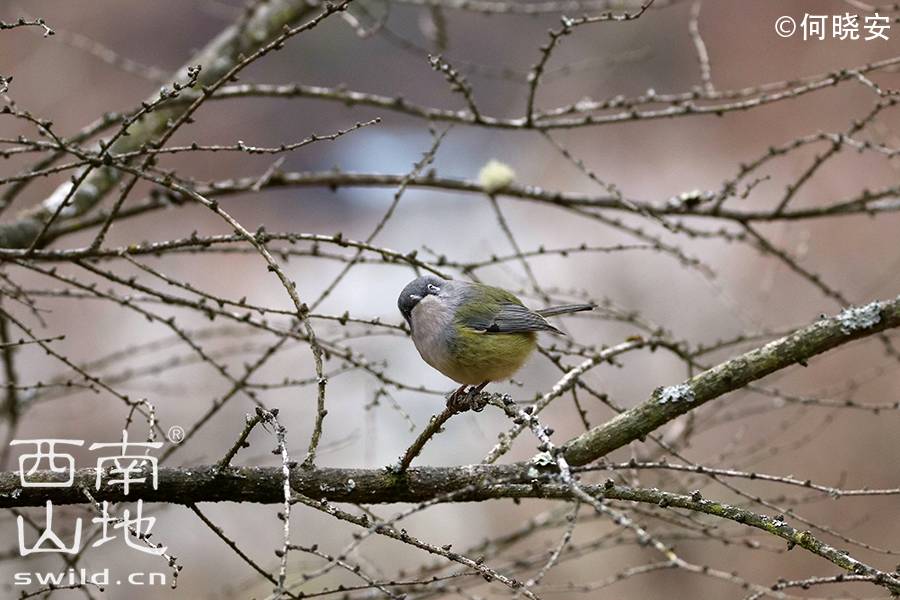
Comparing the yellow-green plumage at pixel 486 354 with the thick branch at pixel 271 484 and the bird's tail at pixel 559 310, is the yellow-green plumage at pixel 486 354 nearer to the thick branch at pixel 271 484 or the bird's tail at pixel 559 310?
the bird's tail at pixel 559 310

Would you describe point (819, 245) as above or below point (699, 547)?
above

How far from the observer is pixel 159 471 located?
206 centimetres

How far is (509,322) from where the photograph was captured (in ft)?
9.20

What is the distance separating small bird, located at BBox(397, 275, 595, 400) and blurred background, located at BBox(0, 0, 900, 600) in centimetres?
58

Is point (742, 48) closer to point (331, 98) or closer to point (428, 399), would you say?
point (428, 399)

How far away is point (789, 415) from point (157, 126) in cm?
553

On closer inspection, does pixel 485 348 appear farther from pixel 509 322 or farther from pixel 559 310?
pixel 559 310

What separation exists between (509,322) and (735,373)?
86cm

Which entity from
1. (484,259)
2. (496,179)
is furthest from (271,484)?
(484,259)

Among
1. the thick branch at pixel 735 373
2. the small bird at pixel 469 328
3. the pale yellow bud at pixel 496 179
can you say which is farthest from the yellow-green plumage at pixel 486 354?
the pale yellow bud at pixel 496 179

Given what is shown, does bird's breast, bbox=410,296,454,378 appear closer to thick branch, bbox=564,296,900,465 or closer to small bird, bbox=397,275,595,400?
small bird, bbox=397,275,595,400

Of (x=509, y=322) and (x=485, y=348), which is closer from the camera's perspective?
(x=485, y=348)

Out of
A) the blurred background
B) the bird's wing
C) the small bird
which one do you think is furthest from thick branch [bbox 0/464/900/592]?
the blurred background

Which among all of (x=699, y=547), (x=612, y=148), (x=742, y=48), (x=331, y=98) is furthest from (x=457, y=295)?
(x=742, y=48)
